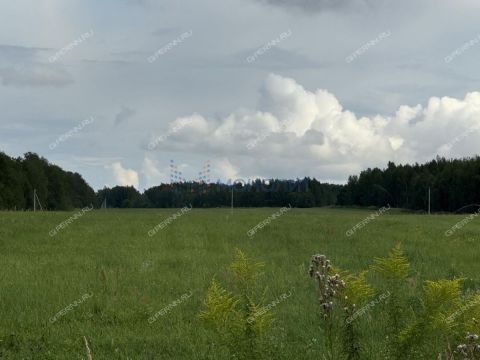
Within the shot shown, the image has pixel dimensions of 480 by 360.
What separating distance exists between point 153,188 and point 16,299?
17576 centimetres

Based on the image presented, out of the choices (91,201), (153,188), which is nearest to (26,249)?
(91,201)

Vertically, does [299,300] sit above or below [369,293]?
below

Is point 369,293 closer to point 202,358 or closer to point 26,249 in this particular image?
point 202,358

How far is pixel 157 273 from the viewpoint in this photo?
1565cm

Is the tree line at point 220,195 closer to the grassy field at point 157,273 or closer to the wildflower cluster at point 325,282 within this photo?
the grassy field at point 157,273

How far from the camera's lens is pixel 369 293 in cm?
383

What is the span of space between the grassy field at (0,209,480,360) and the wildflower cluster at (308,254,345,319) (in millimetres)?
3393

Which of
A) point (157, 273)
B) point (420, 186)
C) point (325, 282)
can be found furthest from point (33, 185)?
point (325, 282)

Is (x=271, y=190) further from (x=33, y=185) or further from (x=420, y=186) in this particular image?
(x=33, y=185)

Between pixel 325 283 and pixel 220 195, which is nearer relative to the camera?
pixel 325 283

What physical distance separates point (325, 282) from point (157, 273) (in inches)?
495

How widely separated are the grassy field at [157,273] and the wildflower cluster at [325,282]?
11.1 ft

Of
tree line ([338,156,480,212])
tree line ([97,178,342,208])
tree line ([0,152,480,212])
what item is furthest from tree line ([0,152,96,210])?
tree line ([338,156,480,212])

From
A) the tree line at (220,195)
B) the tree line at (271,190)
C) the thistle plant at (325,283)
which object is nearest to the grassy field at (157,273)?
the thistle plant at (325,283)
